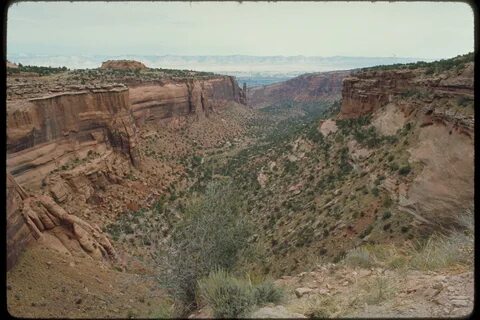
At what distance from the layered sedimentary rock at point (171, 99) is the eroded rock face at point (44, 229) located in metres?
24.0

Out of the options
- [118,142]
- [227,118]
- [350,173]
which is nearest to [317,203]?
[350,173]

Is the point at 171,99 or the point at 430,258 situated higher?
the point at 171,99

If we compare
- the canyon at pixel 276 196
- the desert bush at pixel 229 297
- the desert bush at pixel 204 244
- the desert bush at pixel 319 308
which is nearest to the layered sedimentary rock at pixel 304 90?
the canyon at pixel 276 196

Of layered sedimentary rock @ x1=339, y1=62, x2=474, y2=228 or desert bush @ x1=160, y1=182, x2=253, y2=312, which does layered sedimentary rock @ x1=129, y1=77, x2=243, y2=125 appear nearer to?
layered sedimentary rock @ x1=339, y1=62, x2=474, y2=228

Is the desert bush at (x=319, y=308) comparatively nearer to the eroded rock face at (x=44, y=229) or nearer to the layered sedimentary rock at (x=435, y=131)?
the eroded rock face at (x=44, y=229)

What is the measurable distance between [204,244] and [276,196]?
14679 millimetres

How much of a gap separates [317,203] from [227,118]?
158 ft

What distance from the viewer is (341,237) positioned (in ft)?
47.4

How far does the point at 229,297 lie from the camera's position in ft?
19.2

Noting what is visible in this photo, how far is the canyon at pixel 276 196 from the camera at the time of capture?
8.98 m

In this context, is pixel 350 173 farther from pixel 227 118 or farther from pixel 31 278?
pixel 227 118

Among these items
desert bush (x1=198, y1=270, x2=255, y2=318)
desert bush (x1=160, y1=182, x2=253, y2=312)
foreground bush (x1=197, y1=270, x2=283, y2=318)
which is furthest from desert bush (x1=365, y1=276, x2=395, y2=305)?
desert bush (x1=160, y1=182, x2=253, y2=312)

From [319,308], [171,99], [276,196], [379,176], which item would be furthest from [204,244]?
[171,99]

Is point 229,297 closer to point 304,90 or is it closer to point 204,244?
point 204,244
